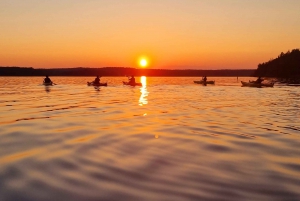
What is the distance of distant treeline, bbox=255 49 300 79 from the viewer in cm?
13325

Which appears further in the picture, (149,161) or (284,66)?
(284,66)

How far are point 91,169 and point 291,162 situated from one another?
20.6 feet

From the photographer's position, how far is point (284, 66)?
13900 cm

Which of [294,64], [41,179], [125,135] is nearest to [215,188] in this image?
[41,179]

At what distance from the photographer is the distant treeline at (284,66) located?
133 m

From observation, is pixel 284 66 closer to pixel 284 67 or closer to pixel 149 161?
pixel 284 67

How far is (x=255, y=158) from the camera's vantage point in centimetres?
938

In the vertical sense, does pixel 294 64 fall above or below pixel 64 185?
above

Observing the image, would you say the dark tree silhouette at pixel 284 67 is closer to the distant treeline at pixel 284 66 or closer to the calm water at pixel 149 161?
the distant treeline at pixel 284 66

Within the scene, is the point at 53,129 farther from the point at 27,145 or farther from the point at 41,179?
the point at 41,179

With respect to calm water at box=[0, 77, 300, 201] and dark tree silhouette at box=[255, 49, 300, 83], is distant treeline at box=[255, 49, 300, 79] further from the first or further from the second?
calm water at box=[0, 77, 300, 201]

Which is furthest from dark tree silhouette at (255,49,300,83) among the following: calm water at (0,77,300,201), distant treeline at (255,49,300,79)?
calm water at (0,77,300,201)

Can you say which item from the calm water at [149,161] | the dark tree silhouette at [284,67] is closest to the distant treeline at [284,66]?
the dark tree silhouette at [284,67]

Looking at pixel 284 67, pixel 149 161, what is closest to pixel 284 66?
pixel 284 67
